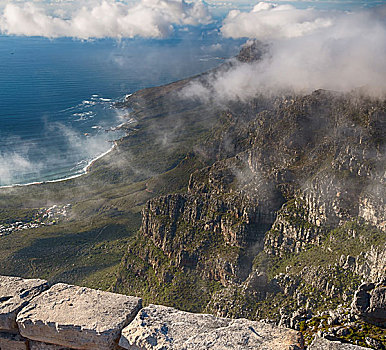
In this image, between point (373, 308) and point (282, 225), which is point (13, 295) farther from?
point (282, 225)

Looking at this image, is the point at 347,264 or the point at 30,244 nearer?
the point at 347,264

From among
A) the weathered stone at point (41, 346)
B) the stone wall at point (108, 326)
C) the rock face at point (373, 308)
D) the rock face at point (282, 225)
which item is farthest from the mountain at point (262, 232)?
the weathered stone at point (41, 346)

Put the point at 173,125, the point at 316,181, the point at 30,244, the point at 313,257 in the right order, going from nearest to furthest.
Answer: the point at 313,257 → the point at 316,181 → the point at 30,244 → the point at 173,125

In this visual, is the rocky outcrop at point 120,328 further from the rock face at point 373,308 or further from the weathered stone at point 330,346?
the rock face at point 373,308

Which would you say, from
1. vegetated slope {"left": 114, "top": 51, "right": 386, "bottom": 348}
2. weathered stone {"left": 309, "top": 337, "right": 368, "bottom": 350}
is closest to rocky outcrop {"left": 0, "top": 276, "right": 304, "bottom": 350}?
weathered stone {"left": 309, "top": 337, "right": 368, "bottom": 350}

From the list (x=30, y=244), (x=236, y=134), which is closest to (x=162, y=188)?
(x=236, y=134)

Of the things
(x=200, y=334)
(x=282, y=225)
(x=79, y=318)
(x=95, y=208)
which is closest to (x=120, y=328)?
(x=79, y=318)

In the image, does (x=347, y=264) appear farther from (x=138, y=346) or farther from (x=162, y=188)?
(x=162, y=188)

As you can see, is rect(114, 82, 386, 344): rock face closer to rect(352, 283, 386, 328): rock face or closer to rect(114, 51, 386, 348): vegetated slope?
rect(114, 51, 386, 348): vegetated slope
